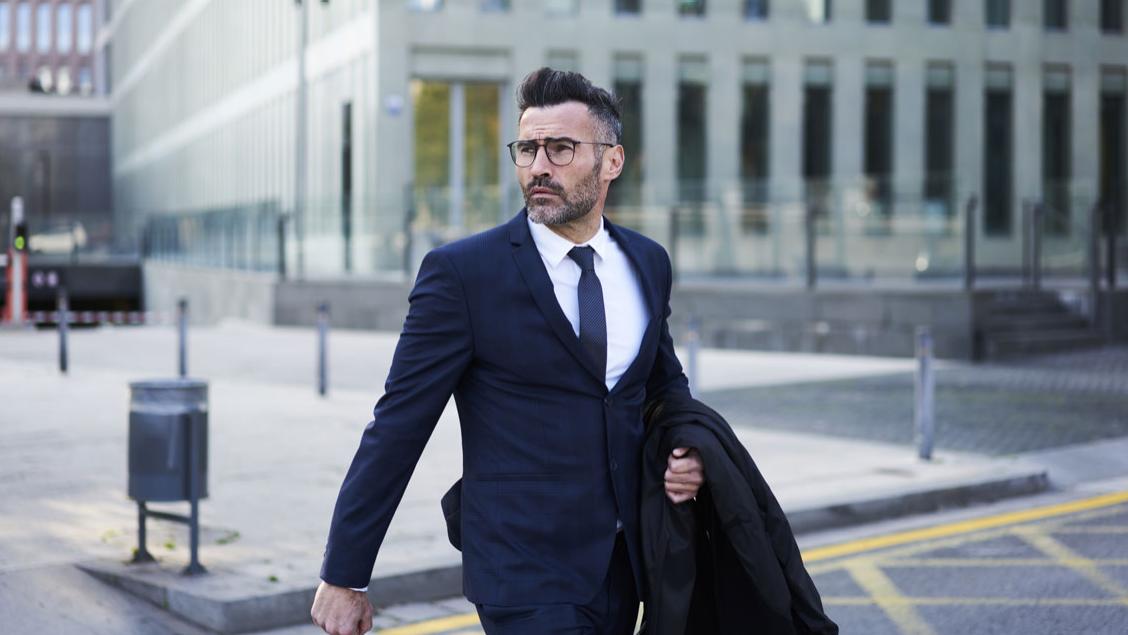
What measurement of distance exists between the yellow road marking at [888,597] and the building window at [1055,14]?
31845 millimetres

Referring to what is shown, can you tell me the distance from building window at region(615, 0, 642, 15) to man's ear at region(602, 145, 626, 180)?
103 feet

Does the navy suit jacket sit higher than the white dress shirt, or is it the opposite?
the white dress shirt

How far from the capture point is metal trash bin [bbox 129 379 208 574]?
668 centimetres

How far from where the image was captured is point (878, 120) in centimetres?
3519

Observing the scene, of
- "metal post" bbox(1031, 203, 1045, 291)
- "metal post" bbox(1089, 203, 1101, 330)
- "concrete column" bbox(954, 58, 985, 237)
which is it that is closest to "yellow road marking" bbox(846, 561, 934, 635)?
"metal post" bbox(1031, 203, 1045, 291)

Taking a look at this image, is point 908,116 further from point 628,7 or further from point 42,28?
point 42,28

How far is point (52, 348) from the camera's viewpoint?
868 inches

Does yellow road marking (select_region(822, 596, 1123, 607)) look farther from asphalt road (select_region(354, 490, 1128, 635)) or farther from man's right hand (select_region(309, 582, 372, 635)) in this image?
man's right hand (select_region(309, 582, 372, 635))

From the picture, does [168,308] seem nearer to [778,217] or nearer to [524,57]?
[524,57]

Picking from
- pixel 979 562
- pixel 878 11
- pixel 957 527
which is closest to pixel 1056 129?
pixel 878 11

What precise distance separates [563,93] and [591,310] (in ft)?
1.52

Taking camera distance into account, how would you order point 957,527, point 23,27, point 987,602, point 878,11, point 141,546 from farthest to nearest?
point 23,27, point 878,11, point 957,527, point 141,546, point 987,602

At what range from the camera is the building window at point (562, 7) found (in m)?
33.4

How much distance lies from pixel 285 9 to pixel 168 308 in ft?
28.7
